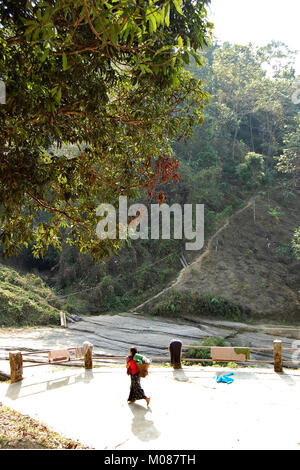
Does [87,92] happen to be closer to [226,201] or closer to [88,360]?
[88,360]

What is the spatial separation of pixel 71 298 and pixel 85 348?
49.9ft

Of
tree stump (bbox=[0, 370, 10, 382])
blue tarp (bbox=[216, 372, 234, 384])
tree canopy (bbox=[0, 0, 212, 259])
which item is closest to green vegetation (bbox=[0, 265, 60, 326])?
tree stump (bbox=[0, 370, 10, 382])

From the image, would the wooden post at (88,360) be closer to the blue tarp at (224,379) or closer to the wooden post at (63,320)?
the blue tarp at (224,379)

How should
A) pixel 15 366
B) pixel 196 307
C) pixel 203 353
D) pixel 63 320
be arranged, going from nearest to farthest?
pixel 15 366 < pixel 203 353 < pixel 63 320 < pixel 196 307

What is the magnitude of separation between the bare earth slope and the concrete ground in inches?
533

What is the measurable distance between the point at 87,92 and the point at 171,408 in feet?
18.5

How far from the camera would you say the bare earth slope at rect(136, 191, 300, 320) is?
74.4 ft

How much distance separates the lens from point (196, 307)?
22766mm

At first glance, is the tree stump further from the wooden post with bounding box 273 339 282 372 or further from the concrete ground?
the wooden post with bounding box 273 339 282 372

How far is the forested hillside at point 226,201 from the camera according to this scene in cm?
2498

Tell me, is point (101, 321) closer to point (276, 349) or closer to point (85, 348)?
point (85, 348)

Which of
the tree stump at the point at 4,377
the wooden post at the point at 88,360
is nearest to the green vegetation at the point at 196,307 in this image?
the wooden post at the point at 88,360

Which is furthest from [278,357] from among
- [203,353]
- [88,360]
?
[203,353]
